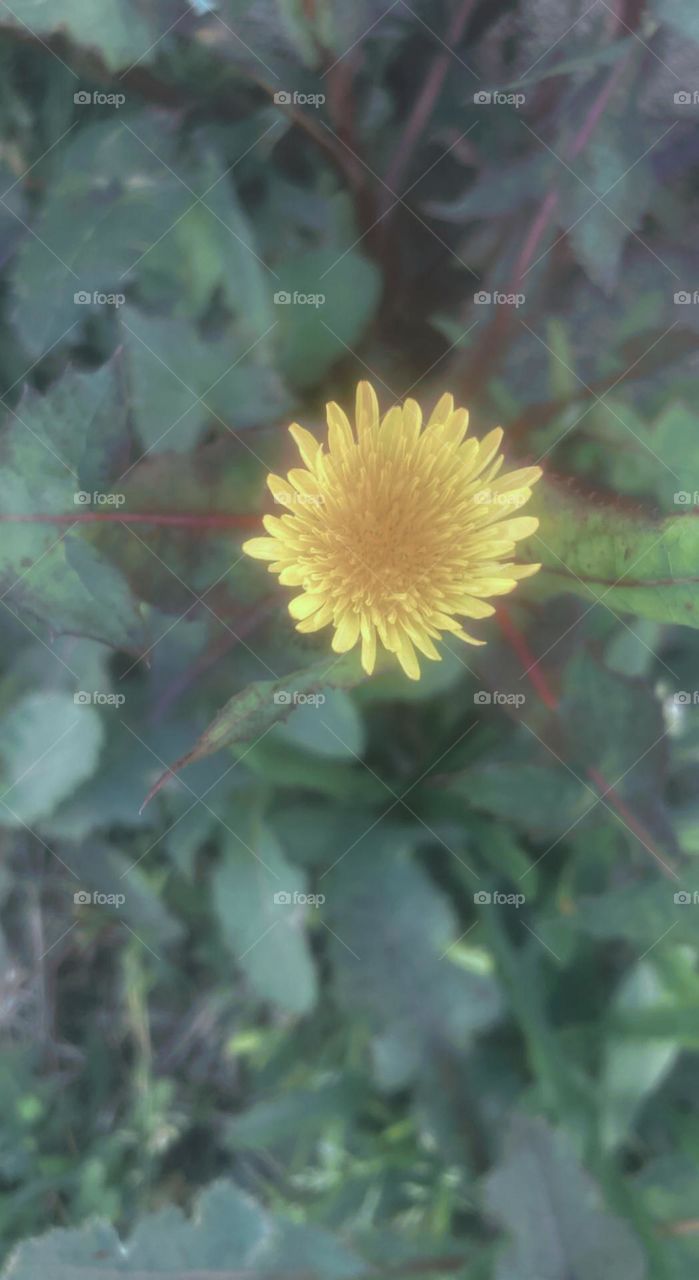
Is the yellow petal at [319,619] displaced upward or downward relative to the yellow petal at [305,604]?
downward

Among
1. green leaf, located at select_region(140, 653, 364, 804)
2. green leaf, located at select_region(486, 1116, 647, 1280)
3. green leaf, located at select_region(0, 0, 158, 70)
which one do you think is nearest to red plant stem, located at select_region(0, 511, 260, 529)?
green leaf, located at select_region(140, 653, 364, 804)

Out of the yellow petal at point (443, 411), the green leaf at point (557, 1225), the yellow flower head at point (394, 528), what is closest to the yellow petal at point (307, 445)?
the yellow flower head at point (394, 528)

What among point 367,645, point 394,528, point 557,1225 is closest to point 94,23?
point 394,528

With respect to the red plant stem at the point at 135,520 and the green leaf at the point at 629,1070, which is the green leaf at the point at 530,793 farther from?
the red plant stem at the point at 135,520

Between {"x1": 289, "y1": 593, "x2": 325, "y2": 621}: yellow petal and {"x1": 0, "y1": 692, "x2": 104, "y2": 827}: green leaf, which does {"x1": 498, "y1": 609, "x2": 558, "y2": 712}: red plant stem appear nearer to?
{"x1": 289, "y1": 593, "x2": 325, "y2": 621}: yellow petal

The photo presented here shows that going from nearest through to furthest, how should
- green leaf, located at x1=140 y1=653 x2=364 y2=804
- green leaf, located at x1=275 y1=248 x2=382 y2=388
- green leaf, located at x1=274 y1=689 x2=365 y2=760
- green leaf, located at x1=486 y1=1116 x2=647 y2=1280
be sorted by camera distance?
green leaf, located at x1=140 y1=653 x2=364 y2=804 → green leaf, located at x1=486 y1=1116 x2=647 y2=1280 → green leaf, located at x1=274 y1=689 x2=365 y2=760 → green leaf, located at x1=275 y1=248 x2=382 y2=388

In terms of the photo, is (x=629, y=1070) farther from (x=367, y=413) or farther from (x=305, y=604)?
(x=367, y=413)

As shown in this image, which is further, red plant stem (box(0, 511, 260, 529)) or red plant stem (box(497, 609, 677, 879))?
red plant stem (box(497, 609, 677, 879))
